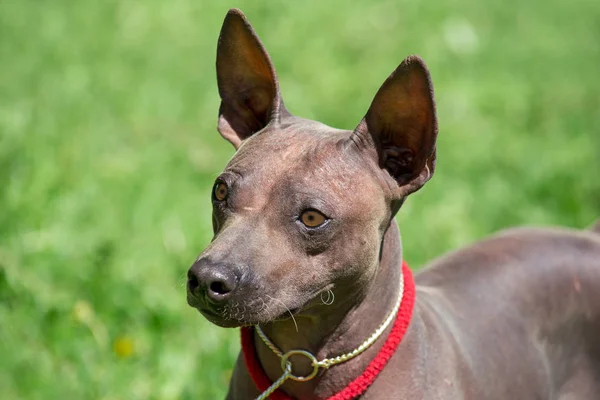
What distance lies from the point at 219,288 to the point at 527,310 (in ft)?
4.28

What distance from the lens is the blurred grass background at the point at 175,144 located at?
415cm

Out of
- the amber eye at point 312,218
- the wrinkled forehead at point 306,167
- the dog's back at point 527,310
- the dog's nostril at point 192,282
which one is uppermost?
the wrinkled forehead at point 306,167

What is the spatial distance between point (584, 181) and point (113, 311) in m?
3.29

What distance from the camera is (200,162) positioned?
587 centimetres

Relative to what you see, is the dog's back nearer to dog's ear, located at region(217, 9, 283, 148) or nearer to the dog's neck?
the dog's neck

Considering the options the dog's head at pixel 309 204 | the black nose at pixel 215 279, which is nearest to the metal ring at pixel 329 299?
the dog's head at pixel 309 204

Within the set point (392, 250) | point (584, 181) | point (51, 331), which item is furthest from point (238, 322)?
point (584, 181)

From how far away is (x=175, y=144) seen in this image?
19.6ft

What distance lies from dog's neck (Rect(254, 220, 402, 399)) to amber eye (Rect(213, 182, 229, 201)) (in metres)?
0.42

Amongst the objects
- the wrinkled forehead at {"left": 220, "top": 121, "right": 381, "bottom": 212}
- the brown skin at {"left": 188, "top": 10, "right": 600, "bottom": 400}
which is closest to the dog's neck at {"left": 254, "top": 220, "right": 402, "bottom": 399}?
the brown skin at {"left": 188, "top": 10, "right": 600, "bottom": 400}

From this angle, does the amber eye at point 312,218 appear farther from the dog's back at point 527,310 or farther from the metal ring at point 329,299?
the dog's back at point 527,310

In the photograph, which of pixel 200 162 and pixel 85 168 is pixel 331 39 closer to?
pixel 200 162

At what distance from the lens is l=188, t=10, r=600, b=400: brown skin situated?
2.59m

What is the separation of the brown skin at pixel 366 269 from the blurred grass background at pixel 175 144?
1.15 ft
